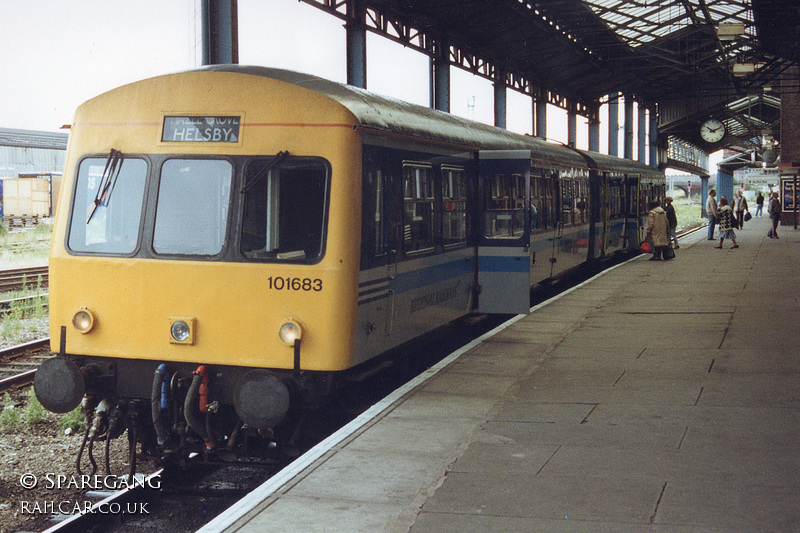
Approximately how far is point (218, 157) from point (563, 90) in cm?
3078

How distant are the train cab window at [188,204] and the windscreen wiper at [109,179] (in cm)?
40

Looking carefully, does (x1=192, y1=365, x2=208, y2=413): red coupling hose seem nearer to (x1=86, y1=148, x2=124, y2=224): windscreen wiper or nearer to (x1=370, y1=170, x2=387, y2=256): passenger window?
(x1=86, y1=148, x2=124, y2=224): windscreen wiper

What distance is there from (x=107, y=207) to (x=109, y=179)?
0.21m

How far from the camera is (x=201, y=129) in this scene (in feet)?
21.7

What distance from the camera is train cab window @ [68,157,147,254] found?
261 inches

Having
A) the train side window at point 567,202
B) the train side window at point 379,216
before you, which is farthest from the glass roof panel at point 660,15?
the train side window at point 379,216

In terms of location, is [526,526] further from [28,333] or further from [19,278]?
[19,278]

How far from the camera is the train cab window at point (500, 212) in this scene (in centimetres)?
1059

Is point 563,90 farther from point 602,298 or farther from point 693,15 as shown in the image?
point 602,298

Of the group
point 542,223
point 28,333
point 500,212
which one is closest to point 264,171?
point 500,212

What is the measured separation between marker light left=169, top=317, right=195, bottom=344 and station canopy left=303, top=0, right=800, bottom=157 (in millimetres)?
10127

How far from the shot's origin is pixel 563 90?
35.6 m

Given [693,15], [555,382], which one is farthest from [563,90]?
[555,382]

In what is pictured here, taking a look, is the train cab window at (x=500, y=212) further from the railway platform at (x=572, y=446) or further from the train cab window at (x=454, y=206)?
the railway platform at (x=572, y=446)
